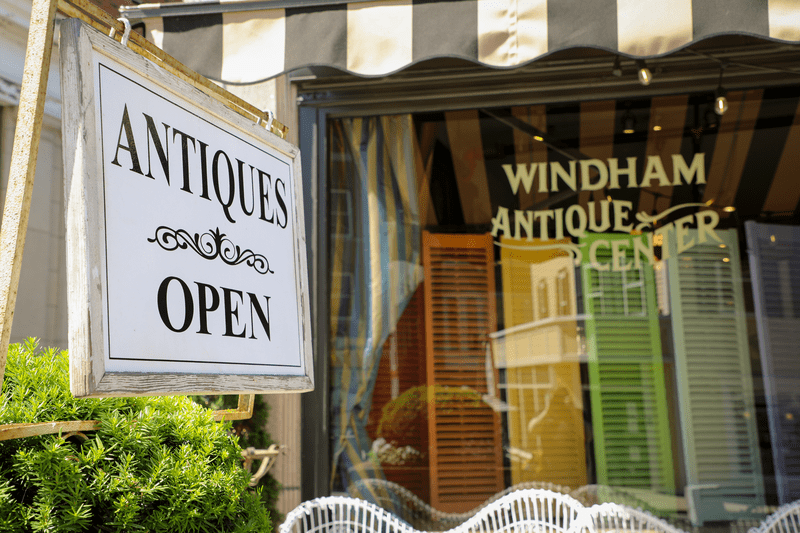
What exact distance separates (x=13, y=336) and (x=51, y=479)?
3.22 meters

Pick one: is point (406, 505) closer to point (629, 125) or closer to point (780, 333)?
point (780, 333)

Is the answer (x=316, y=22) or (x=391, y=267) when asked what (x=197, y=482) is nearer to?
(x=316, y=22)

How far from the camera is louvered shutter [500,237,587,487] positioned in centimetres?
338

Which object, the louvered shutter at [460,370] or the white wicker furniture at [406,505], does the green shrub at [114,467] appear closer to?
the white wicker furniture at [406,505]

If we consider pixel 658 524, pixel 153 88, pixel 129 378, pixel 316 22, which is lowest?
pixel 658 524

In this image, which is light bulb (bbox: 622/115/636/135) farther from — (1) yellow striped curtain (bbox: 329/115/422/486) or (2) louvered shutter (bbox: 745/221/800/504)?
(1) yellow striped curtain (bbox: 329/115/422/486)

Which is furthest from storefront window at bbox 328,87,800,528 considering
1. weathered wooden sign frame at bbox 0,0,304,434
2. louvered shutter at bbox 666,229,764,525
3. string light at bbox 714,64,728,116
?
weathered wooden sign frame at bbox 0,0,304,434

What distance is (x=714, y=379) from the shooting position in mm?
3486

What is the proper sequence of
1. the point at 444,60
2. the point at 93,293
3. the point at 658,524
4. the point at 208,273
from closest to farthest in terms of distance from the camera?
1. the point at 93,293
2. the point at 208,273
3. the point at 658,524
4. the point at 444,60

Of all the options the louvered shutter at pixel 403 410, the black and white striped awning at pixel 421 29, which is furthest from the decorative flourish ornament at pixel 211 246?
the louvered shutter at pixel 403 410

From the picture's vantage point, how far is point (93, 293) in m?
1.04

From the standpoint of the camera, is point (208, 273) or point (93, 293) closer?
point (93, 293)

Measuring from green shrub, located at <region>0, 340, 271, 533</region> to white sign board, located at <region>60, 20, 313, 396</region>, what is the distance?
0.43 ft

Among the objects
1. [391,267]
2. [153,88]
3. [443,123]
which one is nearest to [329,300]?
[391,267]
